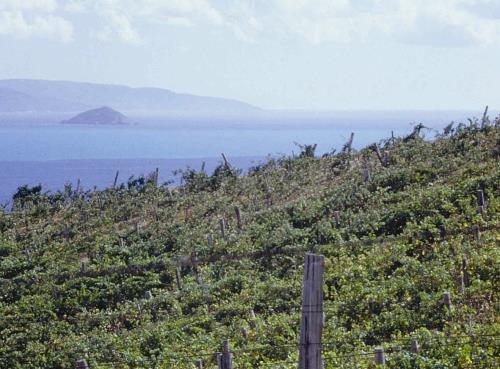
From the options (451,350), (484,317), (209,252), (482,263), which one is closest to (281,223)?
(209,252)

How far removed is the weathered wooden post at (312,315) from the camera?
30.1 ft

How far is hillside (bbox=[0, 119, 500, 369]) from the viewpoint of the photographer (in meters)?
18.7

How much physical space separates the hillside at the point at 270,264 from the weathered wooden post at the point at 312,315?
6.05 m

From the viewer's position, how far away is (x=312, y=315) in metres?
9.25

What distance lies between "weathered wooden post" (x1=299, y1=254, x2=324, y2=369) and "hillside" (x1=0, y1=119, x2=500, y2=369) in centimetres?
605

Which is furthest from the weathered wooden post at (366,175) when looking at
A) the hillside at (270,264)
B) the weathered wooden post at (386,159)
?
the weathered wooden post at (386,159)

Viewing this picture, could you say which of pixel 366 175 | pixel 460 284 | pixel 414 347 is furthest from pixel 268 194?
pixel 414 347

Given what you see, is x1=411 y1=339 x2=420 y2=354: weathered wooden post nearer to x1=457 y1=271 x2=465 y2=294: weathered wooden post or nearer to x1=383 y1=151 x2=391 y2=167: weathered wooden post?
x1=457 y1=271 x2=465 y2=294: weathered wooden post

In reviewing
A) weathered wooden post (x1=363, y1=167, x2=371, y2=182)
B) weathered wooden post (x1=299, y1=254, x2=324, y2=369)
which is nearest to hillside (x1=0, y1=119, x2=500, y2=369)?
weathered wooden post (x1=363, y1=167, x2=371, y2=182)

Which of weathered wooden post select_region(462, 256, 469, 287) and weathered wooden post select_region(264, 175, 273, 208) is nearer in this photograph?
weathered wooden post select_region(462, 256, 469, 287)

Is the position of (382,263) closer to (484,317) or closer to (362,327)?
(362,327)

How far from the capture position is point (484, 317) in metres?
17.4

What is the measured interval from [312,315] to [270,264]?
738 inches

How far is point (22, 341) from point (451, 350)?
14.1 metres
